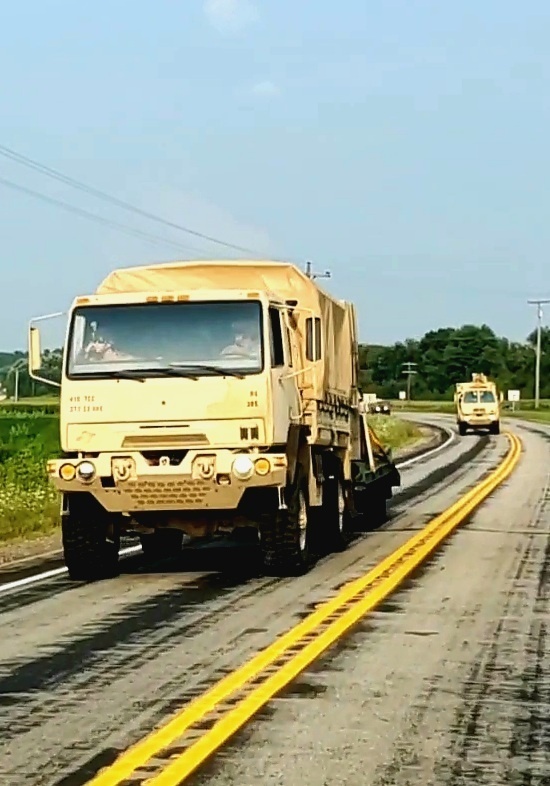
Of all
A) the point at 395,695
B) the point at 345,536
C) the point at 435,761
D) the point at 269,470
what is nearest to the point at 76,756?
the point at 435,761

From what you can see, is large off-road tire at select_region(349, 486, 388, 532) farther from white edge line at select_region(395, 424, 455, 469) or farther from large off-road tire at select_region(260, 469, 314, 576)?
white edge line at select_region(395, 424, 455, 469)

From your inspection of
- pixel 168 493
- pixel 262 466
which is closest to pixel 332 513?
pixel 262 466

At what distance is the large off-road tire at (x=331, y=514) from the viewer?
707 inches

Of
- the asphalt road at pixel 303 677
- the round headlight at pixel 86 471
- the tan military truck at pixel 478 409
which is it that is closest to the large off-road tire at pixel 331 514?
the asphalt road at pixel 303 677

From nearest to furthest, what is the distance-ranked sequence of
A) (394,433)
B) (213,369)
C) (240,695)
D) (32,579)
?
(240,695), (213,369), (32,579), (394,433)

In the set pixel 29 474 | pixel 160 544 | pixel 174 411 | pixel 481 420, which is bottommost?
pixel 160 544

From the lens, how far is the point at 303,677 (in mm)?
9297

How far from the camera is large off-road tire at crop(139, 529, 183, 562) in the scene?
17.5 meters

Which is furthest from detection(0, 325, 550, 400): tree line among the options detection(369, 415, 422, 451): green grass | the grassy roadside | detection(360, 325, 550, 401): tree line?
the grassy roadside

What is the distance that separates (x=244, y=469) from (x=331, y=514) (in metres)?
3.81

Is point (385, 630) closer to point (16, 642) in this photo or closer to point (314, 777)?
point (16, 642)

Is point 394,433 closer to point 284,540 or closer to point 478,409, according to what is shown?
point 478,409

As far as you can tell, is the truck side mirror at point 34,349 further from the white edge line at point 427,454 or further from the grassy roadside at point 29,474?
the white edge line at point 427,454

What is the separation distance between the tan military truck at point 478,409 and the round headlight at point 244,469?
179 feet
